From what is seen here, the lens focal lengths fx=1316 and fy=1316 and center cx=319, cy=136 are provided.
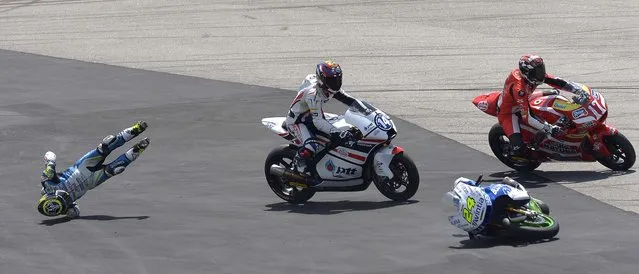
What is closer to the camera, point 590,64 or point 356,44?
point 590,64

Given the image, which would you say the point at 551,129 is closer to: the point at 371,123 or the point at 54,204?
the point at 371,123

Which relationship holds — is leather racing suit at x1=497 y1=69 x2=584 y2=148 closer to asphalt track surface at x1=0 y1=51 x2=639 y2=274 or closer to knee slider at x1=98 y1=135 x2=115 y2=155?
asphalt track surface at x1=0 y1=51 x2=639 y2=274

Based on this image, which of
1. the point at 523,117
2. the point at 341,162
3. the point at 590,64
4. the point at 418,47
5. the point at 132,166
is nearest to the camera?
the point at 341,162

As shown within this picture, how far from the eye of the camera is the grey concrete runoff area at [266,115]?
14.8 m

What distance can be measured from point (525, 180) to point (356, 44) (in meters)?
13.2

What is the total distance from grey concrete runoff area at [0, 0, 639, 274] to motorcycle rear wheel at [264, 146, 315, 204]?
211mm

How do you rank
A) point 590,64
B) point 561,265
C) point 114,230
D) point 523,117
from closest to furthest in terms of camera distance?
point 561,265 < point 114,230 < point 523,117 < point 590,64

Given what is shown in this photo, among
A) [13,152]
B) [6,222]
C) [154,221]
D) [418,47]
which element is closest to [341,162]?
[154,221]

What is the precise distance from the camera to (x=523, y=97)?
18859 millimetres

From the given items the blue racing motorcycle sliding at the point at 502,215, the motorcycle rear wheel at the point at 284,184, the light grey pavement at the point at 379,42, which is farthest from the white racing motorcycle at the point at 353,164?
the light grey pavement at the point at 379,42

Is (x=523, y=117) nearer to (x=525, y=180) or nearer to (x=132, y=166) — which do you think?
(x=525, y=180)

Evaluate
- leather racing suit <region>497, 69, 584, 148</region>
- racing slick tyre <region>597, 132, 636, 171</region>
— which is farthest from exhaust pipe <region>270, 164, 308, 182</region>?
racing slick tyre <region>597, 132, 636, 171</region>

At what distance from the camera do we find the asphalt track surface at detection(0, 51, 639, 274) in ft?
46.7

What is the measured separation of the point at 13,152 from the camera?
72.9 ft
